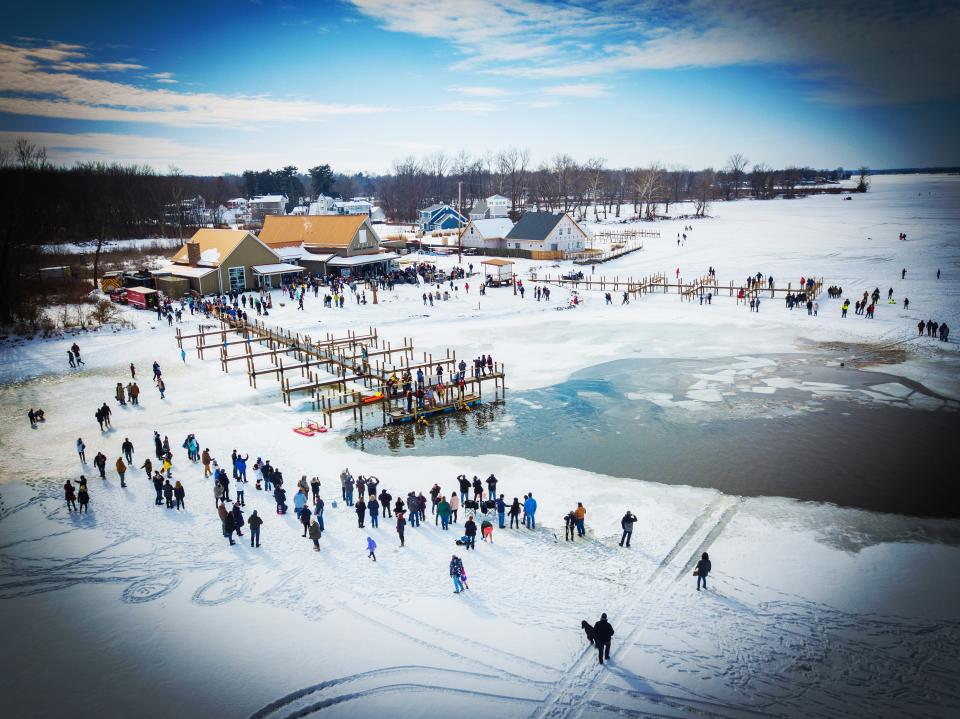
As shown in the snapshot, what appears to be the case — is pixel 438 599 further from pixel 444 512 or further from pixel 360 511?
pixel 360 511

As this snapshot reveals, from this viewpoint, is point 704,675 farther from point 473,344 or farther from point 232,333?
point 232,333

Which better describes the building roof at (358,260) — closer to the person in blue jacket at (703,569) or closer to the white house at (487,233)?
the white house at (487,233)

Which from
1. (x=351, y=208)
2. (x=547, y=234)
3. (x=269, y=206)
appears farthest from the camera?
(x=269, y=206)

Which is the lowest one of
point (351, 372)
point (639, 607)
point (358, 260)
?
point (639, 607)

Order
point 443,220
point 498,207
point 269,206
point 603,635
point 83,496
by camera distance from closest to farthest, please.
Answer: point 603,635
point 83,496
point 443,220
point 498,207
point 269,206

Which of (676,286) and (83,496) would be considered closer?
(83,496)

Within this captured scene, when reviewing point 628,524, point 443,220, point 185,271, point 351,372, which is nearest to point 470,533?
point 628,524

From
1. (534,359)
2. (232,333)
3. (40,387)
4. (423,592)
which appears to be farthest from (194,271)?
(423,592)

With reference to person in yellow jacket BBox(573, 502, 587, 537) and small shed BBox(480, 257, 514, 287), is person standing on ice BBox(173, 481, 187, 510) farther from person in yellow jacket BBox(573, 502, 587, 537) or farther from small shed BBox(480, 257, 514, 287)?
small shed BBox(480, 257, 514, 287)

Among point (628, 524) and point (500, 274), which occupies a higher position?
point (500, 274)
